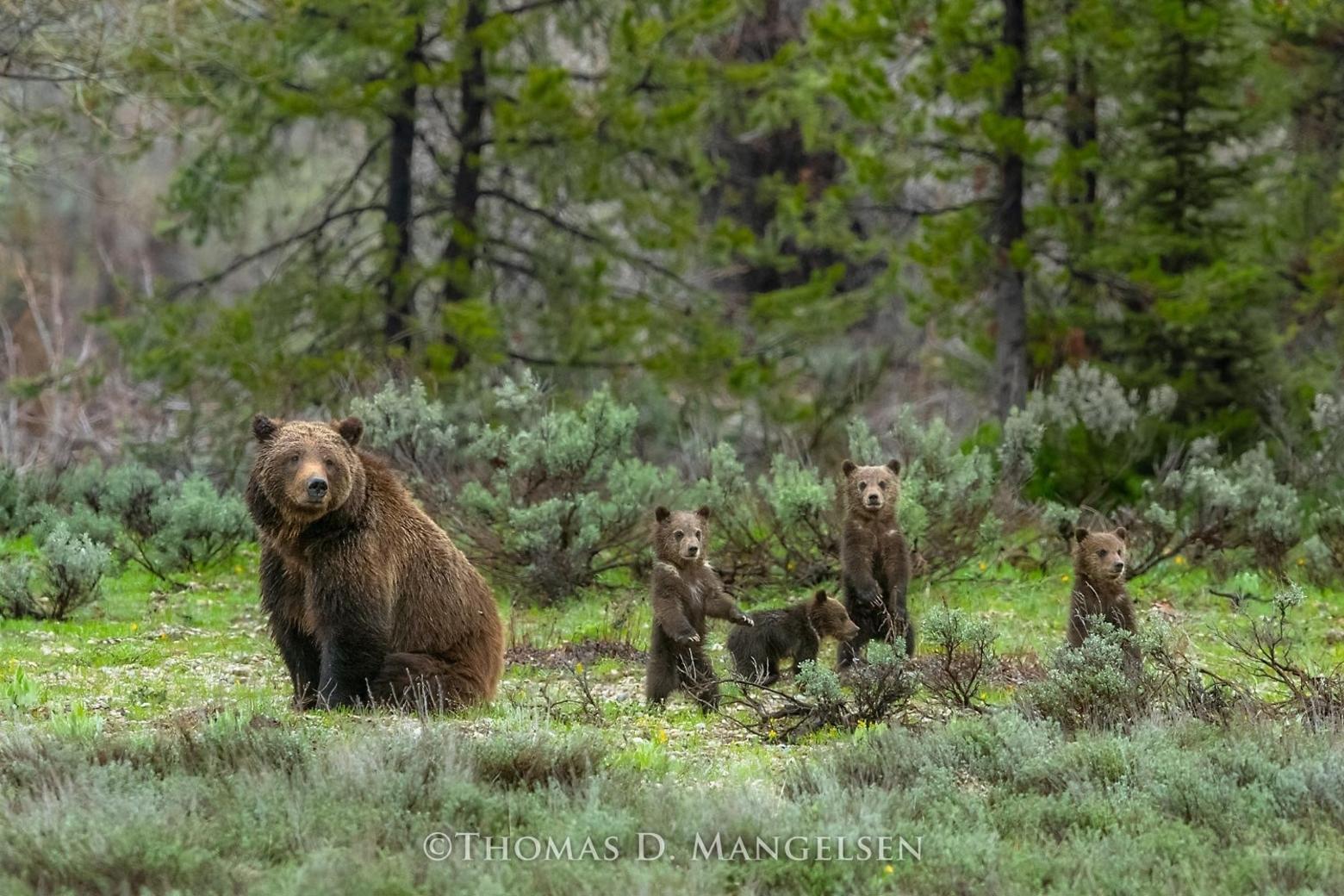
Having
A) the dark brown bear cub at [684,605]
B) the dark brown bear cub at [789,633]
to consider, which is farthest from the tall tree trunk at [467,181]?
the dark brown bear cub at [684,605]

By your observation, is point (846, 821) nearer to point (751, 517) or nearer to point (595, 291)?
point (751, 517)

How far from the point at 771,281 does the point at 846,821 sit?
22212mm

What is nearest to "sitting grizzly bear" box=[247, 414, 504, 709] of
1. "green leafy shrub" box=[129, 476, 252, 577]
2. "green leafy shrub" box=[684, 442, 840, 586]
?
"green leafy shrub" box=[684, 442, 840, 586]

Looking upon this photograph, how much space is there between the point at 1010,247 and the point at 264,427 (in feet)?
36.8

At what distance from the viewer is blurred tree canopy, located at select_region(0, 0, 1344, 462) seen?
17.5 m

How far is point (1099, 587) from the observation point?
9352 mm

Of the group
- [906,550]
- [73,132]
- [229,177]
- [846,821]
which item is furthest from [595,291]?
[846,821]

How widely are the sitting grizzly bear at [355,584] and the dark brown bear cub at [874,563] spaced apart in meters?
2.26

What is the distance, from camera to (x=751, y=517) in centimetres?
1355

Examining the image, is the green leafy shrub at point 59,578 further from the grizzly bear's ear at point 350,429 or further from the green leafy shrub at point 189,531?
the grizzly bear's ear at point 350,429

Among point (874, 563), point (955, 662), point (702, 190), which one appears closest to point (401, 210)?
point (702, 190)

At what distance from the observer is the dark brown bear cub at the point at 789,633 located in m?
9.41

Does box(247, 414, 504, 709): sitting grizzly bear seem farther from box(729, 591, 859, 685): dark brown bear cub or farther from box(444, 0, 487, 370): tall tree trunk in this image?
box(444, 0, 487, 370): tall tree trunk

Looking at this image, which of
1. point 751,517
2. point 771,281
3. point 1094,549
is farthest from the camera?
point 771,281
